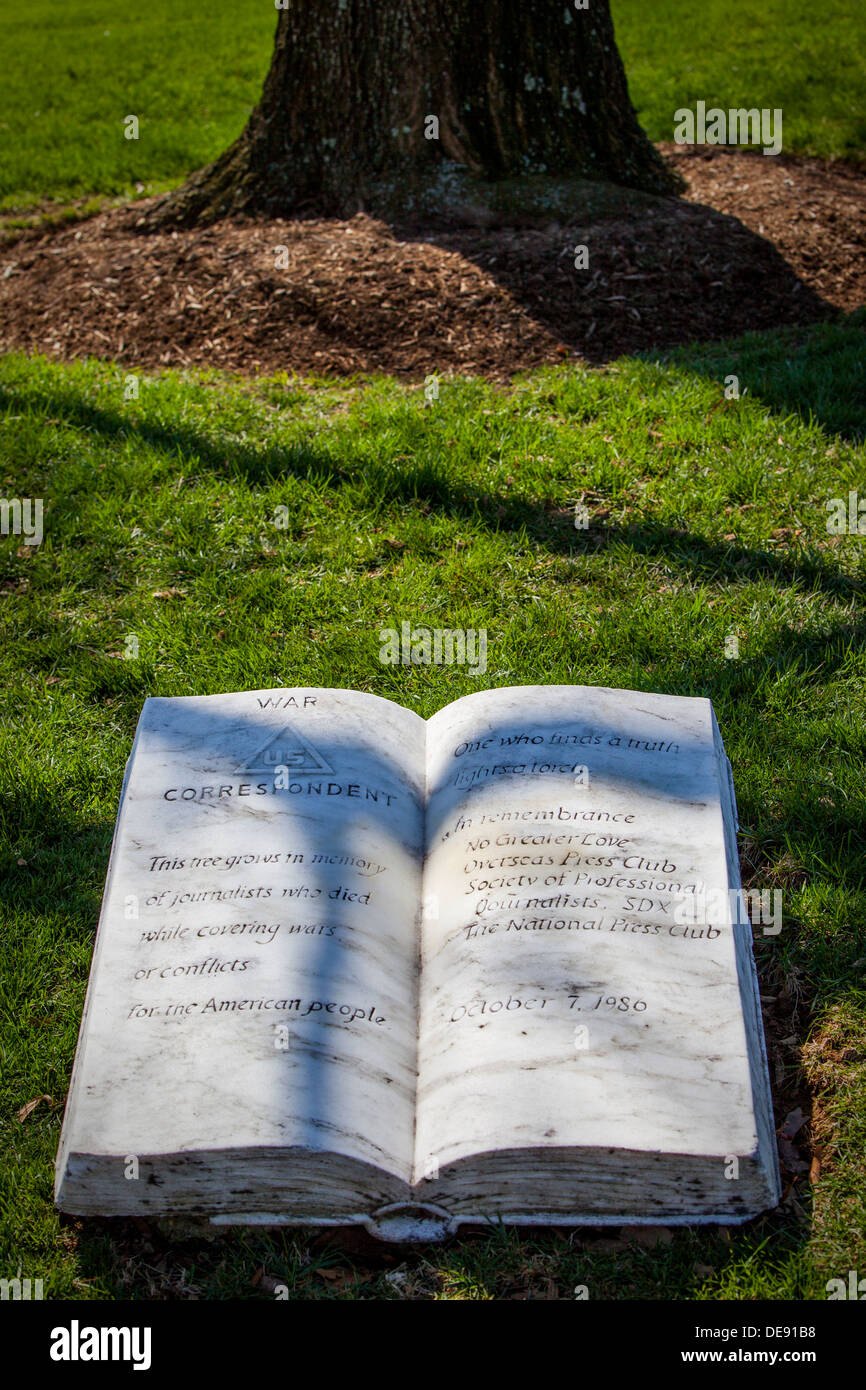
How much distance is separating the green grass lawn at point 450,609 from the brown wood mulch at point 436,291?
1.02 feet

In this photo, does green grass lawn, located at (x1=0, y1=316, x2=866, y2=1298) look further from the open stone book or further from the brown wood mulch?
the brown wood mulch

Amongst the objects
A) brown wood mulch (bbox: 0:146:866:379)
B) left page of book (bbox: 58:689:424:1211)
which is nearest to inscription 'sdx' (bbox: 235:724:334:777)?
left page of book (bbox: 58:689:424:1211)

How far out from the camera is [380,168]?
6656mm

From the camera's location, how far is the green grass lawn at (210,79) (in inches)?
350

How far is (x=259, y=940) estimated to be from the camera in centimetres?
236

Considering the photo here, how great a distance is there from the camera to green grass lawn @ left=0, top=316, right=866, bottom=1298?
7.36 feet

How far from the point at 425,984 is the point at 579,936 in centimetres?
34

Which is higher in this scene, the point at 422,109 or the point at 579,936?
the point at 422,109

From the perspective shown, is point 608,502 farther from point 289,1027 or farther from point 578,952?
point 289,1027

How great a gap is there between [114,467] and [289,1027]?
10.9ft

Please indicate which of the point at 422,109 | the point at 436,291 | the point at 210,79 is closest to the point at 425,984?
the point at 436,291

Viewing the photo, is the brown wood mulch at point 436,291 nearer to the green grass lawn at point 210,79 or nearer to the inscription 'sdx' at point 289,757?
the green grass lawn at point 210,79

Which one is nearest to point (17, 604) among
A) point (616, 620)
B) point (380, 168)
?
point (616, 620)

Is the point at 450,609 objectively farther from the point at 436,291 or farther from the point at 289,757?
the point at 436,291
